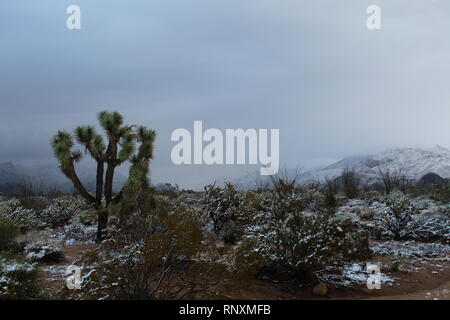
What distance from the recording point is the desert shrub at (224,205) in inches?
481

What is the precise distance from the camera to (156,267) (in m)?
5.76

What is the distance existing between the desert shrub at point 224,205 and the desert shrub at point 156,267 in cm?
561

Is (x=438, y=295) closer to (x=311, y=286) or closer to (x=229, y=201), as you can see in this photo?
(x=311, y=286)

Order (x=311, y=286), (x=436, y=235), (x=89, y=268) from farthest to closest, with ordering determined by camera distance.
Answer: (x=436, y=235), (x=311, y=286), (x=89, y=268)

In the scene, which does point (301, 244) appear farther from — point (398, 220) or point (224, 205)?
point (398, 220)

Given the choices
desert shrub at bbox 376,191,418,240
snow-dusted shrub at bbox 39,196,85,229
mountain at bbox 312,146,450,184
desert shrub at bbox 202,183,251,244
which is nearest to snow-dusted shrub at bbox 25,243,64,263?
desert shrub at bbox 202,183,251,244

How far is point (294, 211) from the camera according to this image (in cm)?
791

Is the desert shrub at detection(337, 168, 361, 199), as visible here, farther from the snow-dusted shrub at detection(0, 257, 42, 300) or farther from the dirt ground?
the snow-dusted shrub at detection(0, 257, 42, 300)

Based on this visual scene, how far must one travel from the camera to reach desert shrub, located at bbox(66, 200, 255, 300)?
541 centimetres

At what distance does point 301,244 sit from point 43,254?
634 centimetres

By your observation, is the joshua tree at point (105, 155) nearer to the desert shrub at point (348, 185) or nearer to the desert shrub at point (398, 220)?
the desert shrub at point (398, 220)

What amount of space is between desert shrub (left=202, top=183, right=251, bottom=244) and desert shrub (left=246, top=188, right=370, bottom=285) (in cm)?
360
